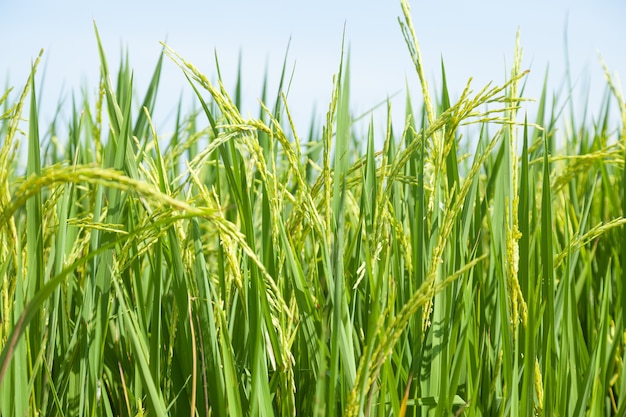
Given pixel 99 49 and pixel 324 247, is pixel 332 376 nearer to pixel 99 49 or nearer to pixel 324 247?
pixel 324 247

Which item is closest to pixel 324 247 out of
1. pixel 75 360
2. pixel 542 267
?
pixel 542 267

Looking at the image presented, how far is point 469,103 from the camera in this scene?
746 mm

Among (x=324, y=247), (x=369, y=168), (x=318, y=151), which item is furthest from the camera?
(x=318, y=151)

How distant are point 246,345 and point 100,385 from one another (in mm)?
235

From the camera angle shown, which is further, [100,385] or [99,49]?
[99,49]

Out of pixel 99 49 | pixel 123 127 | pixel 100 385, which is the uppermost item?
pixel 99 49

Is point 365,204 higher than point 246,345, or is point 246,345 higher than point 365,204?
point 365,204

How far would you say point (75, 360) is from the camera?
0.96 metres

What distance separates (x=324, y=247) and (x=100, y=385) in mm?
434

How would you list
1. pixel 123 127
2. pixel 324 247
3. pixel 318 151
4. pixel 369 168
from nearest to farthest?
pixel 324 247 < pixel 123 127 < pixel 369 168 < pixel 318 151

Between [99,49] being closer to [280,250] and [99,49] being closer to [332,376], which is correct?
[280,250]

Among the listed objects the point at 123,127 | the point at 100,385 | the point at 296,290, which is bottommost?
the point at 100,385

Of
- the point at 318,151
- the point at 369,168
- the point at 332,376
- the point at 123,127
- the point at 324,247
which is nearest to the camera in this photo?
the point at 332,376

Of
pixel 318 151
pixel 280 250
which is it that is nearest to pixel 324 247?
pixel 280 250
